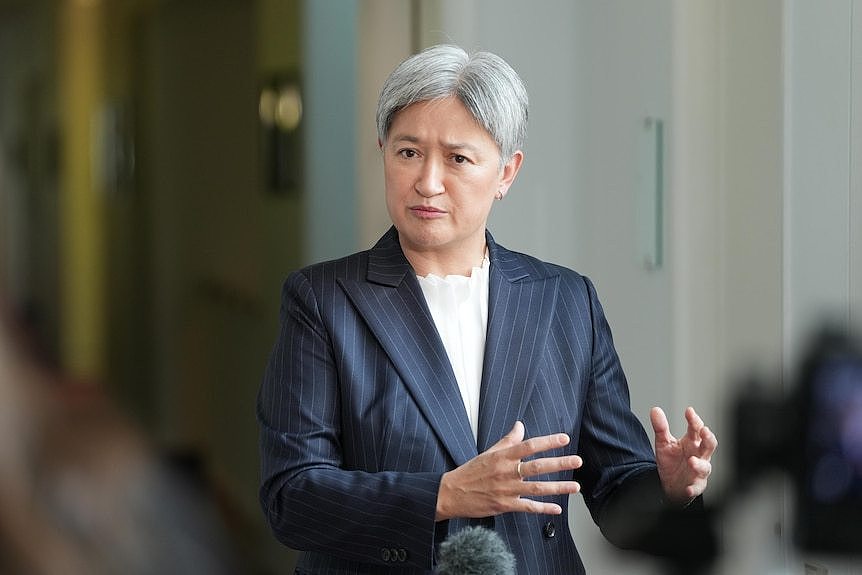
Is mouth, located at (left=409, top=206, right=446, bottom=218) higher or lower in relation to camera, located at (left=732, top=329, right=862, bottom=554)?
higher

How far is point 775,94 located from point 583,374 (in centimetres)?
76

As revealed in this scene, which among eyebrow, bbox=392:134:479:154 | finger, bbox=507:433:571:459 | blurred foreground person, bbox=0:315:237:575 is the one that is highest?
eyebrow, bbox=392:134:479:154

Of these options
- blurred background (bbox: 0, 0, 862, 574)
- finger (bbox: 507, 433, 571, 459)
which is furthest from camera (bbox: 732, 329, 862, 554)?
blurred background (bbox: 0, 0, 862, 574)

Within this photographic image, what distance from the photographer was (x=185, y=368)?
2422mm

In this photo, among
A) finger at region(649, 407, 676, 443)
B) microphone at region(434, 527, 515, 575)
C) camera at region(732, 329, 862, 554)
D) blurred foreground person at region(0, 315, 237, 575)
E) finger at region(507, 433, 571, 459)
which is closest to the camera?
camera at region(732, 329, 862, 554)

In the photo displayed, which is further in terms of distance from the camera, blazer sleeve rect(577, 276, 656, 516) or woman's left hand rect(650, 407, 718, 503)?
blazer sleeve rect(577, 276, 656, 516)

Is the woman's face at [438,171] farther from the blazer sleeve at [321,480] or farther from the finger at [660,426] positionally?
the finger at [660,426]

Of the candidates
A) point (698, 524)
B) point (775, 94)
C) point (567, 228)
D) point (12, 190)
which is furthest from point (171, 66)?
point (698, 524)

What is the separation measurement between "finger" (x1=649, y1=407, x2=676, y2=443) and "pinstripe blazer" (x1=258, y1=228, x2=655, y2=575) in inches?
2.8

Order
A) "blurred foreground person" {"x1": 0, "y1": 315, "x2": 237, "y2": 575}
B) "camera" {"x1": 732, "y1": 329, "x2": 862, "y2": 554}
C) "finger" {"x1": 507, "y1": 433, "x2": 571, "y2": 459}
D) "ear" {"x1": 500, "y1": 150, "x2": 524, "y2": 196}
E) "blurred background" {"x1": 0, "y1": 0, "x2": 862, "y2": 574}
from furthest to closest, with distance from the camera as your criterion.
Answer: "blurred foreground person" {"x1": 0, "y1": 315, "x2": 237, "y2": 575}, "blurred background" {"x1": 0, "y1": 0, "x2": 862, "y2": 574}, "ear" {"x1": 500, "y1": 150, "x2": 524, "y2": 196}, "finger" {"x1": 507, "y1": 433, "x2": 571, "y2": 459}, "camera" {"x1": 732, "y1": 329, "x2": 862, "y2": 554}

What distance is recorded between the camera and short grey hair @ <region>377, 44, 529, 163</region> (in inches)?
37.9

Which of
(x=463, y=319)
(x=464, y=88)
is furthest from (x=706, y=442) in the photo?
(x=464, y=88)

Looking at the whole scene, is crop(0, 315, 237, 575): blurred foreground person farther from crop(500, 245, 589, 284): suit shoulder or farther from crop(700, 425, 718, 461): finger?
crop(700, 425, 718, 461): finger

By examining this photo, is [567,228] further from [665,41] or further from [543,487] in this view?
[543,487]
